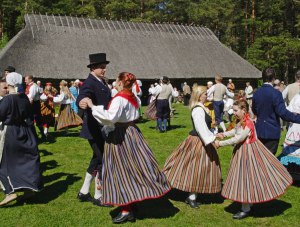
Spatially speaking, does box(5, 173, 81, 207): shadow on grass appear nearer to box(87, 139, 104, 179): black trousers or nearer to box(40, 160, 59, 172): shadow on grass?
box(40, 160, 59, 172): shadow on grass

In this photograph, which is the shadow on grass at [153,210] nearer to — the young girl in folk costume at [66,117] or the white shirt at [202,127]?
the white shirt at [202,127]

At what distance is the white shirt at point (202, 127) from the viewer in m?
4.97

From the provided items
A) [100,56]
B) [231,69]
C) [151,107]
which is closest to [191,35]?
[231,69]

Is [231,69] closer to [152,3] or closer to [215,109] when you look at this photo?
[152,3]

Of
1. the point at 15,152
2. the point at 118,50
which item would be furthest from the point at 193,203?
the point at 118,50

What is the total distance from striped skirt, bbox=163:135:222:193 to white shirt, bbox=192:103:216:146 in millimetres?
207

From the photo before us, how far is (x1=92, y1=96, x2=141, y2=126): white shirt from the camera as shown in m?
4.46

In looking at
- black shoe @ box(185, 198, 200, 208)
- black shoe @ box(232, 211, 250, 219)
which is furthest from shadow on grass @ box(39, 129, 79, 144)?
black shoe @ box(232, 211, 250, 219)

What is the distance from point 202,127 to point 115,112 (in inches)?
49.0

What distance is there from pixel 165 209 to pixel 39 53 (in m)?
19.9

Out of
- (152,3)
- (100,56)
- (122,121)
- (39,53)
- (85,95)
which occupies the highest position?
(152,3)

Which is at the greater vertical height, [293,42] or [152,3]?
[152,3]

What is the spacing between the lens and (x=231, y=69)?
29.2 meters

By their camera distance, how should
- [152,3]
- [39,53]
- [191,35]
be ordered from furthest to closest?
[152,3], [191,35], [39,53]
